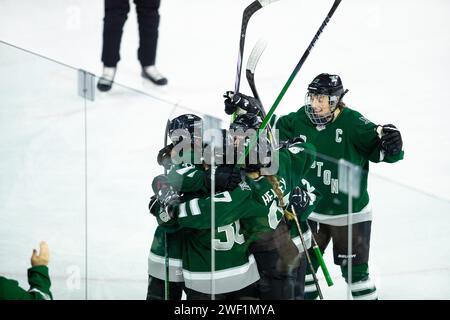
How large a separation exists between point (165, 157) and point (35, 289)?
497mm

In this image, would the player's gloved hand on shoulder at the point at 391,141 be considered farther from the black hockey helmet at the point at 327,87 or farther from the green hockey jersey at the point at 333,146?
the black hockey helmet at the point at 327,87

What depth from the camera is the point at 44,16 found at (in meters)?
4.78

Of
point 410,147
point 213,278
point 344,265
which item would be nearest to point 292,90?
point 410,147

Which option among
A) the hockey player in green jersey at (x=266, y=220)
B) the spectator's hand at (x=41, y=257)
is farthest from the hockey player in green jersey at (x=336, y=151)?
the spectator's hand at (x=41, y=257)

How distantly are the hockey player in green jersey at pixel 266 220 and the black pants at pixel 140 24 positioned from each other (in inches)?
66.5

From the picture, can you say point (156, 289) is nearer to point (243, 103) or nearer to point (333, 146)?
point (243, 103)

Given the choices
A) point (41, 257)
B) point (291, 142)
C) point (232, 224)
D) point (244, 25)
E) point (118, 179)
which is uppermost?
point (244, 25)

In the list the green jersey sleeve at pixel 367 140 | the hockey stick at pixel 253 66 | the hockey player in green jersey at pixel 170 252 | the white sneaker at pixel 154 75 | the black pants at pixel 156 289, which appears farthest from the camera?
the white sneaker at pixel 154 75

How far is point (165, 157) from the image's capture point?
2.91 metres

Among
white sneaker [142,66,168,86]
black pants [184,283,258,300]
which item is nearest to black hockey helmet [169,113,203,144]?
black pants [184,283,258,300]

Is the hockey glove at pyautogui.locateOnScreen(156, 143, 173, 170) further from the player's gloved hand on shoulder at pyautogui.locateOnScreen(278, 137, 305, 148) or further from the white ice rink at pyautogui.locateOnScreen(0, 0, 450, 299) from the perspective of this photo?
the player's gloved hand on shoulder at pyautogui.locateOnScreen(278, 137, 305, 148)

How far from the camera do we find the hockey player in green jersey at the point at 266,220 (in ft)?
9.30

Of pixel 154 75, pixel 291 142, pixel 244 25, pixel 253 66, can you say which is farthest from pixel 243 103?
pixel 154 75

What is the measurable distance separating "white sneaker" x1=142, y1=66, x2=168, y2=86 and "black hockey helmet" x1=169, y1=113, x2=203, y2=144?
1.72 m
